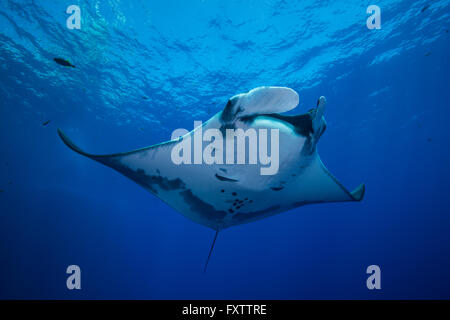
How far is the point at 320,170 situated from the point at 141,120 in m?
16.3

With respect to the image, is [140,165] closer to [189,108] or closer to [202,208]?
[202,208]

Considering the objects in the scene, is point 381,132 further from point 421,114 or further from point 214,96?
point 214,96

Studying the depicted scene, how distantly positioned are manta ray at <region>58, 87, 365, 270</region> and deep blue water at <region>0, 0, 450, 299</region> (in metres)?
9.22

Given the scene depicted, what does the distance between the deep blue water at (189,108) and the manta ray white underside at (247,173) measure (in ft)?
30.3

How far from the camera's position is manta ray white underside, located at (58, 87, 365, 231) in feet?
6.66

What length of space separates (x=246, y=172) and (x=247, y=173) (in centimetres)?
2

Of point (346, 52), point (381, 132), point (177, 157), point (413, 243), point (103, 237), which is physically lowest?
point (413, 243)

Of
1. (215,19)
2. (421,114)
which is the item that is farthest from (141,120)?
(421,114)

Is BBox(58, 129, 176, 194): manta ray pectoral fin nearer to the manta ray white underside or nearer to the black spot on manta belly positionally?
the manta ray white underside

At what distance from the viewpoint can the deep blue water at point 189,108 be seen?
1030 cm

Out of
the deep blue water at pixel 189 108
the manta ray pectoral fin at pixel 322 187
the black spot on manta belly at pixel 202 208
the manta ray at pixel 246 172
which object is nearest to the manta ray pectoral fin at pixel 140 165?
the manta ray at pixel 246 172

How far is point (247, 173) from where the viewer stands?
8.62 ft
